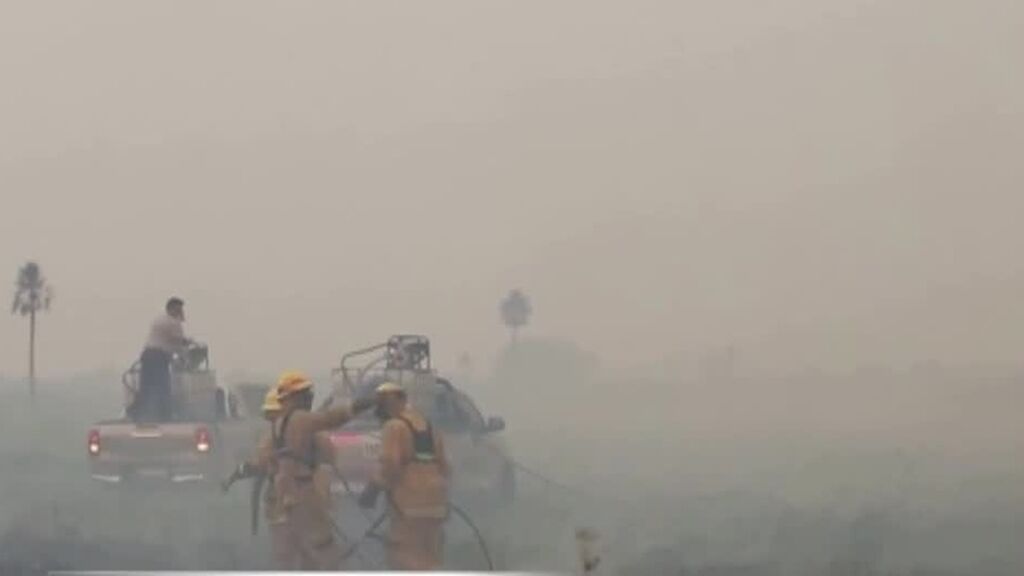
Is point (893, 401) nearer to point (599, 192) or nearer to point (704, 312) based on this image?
point (704, 312)

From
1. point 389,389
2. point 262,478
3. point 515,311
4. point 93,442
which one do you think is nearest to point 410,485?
point 389,389

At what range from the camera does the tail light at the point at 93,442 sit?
5199mm

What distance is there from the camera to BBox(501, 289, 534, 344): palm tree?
504 cm

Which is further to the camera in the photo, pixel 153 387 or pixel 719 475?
pixel 153 387

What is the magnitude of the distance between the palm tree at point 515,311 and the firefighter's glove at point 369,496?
0.47 m

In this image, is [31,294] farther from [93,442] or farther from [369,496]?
[369,496]

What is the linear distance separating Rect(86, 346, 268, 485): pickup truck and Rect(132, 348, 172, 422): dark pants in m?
0.02

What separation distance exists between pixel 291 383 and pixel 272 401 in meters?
0.06

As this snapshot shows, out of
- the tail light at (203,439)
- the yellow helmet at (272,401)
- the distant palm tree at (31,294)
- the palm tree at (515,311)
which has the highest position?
the distant palm tree at (31,294)

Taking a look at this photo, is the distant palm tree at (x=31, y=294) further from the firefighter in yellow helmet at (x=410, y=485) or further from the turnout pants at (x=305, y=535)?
the firefighter in yellow helmet at (x=410, y=485)

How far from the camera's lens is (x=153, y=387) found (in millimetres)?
5184

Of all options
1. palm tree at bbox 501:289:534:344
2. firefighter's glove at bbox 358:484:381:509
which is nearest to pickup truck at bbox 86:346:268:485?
firefighter's glove at bbox 358:484:381:509

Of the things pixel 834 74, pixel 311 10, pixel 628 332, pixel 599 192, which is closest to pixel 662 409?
pixel 628 332

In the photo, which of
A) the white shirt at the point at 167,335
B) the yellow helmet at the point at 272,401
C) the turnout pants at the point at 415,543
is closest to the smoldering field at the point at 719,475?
the turnout pants at the point at 415,543
